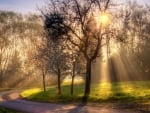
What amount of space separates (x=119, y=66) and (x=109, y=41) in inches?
1717

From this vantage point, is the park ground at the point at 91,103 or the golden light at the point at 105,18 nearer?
the park ground at the point at 91,103

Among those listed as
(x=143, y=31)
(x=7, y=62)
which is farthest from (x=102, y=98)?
(x=7, y=62)

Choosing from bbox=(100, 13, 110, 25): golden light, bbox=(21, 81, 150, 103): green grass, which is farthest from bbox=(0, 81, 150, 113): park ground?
bbox=(100, 13, 110, 25): golden light

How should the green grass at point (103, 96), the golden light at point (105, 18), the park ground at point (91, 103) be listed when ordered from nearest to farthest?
1. the park ground at point (91, 103)
2. the green grass at point (103, 96)
3. the golden light at point (105, 18)

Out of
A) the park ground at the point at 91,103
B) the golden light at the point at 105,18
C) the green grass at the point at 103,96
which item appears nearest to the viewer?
the park ground at the point at 91,103

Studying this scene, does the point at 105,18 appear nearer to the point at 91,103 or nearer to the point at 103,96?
the point at 103,96

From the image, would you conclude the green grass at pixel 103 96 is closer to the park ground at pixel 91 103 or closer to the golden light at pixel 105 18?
the park ground at pixel 91 103

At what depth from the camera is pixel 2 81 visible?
93.3m

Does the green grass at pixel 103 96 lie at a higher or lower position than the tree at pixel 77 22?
lower

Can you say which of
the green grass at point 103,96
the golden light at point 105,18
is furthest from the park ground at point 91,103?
the golden light at point 105,18

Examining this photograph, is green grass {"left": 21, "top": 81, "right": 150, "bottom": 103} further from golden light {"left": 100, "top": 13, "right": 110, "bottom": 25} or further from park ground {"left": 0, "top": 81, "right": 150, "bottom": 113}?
golden light {"left": 100, "top": 13, "right": 110, "bottom": 25}

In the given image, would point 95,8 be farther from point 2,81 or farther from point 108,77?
point 2,81

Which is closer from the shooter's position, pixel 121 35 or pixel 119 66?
pixel 121 35

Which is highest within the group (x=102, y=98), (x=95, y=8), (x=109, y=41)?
(x=95, y=8)
